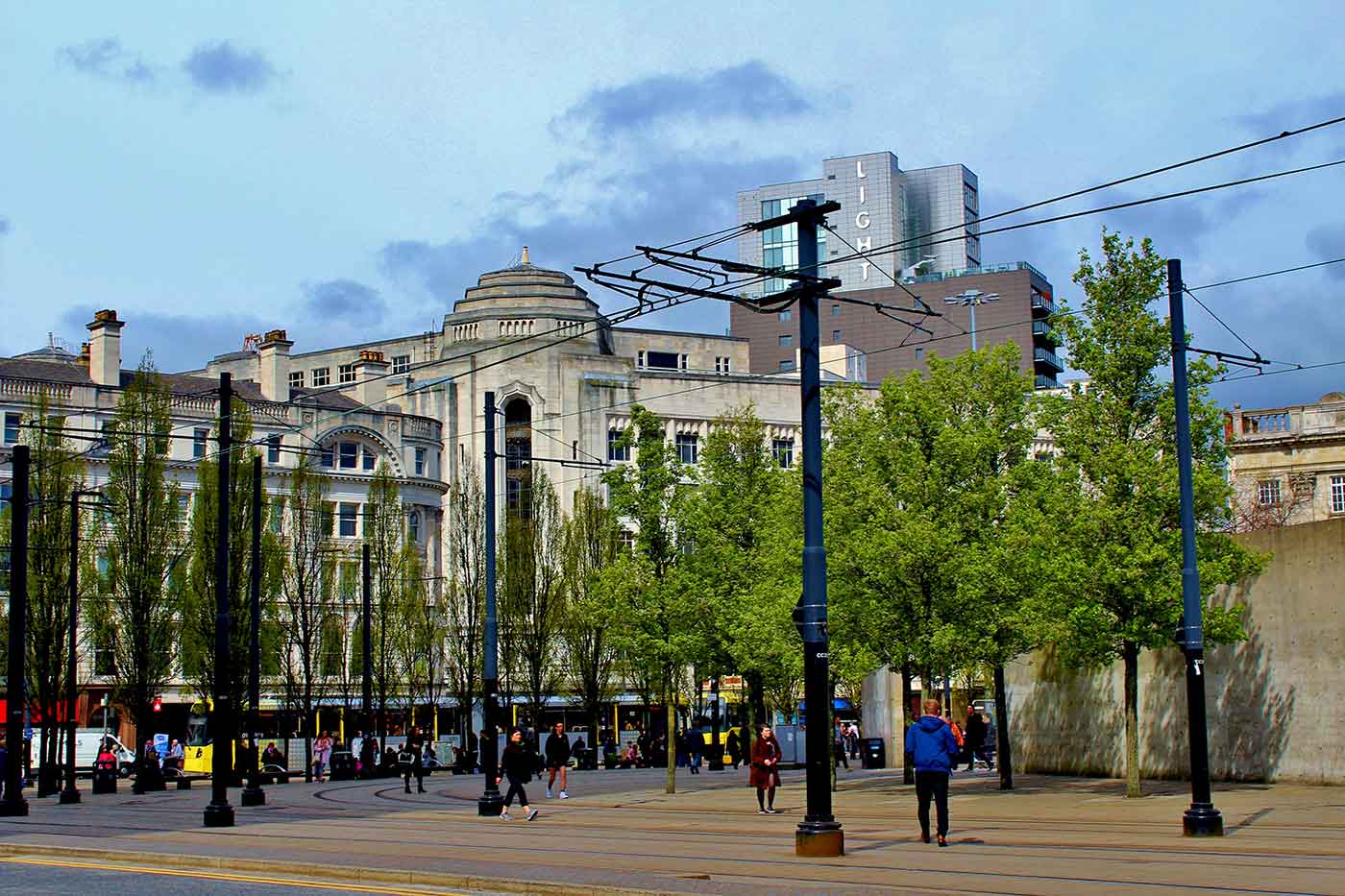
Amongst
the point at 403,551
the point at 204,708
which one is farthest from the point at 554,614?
the point at 204,708

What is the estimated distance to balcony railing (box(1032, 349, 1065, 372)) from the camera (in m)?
123

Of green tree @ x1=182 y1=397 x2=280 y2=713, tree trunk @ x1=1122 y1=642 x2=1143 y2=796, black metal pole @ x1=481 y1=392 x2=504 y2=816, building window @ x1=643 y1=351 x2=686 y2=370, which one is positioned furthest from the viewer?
building window @ x1=643 y1=351 x2=686 y2=370

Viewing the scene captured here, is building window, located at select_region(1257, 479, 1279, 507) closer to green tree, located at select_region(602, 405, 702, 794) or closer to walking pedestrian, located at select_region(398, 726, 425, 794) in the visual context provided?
walking pedestrian, located at select_region(398, 726, 425, 794)

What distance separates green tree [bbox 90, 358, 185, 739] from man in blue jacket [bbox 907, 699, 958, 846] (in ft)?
137

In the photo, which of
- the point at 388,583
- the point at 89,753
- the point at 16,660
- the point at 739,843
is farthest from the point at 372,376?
the point at 739,843

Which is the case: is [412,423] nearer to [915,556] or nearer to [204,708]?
[204,708]

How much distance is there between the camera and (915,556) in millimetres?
32781

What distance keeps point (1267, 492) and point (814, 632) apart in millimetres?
69824

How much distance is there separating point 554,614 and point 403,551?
7.16 meters

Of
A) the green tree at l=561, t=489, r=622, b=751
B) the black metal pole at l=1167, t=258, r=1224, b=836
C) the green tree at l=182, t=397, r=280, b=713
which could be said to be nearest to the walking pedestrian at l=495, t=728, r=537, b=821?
the black metal pole at l=1167, t=258, r=1224, b=836

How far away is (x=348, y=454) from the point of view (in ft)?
282

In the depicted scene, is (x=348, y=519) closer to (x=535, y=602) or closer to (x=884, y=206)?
(x=535, y=602)

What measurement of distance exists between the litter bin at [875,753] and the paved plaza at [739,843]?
40.0ft

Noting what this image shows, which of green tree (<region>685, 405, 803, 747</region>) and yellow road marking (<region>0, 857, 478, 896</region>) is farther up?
green tree (<region>685, 405, 803, 747</region>)
